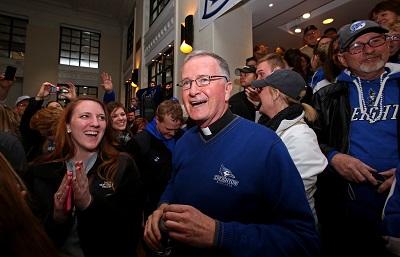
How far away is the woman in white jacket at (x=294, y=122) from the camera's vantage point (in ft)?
4.54

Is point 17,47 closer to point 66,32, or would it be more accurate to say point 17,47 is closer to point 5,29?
point 5,29

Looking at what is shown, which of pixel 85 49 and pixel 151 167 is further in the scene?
pixel 85 49

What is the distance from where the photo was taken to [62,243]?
1.48 metres

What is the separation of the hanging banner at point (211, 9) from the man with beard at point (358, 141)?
2.63 meters

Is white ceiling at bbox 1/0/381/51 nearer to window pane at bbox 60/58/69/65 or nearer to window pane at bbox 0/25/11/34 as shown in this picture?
window pane at bbox 60/58/69/65

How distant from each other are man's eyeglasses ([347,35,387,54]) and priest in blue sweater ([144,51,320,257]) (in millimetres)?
1095

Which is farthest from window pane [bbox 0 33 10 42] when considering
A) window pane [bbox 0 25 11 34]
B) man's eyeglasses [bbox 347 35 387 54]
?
man's eyeglasses [bbox 347 35 387 54]

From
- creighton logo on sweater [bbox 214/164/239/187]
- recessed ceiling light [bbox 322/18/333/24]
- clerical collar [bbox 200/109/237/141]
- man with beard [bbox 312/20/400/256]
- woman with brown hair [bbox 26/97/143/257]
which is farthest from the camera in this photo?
recessed ceiling light [bbox 322/18/333/24]

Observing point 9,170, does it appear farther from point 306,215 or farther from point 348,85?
point 348,85

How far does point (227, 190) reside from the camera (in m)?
1.10

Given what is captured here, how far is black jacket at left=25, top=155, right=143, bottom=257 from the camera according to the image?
1.46 m

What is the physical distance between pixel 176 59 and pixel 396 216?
19.7ft

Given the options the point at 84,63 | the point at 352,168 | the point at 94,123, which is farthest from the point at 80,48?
the point at 352,168

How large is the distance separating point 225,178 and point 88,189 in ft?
2.86
